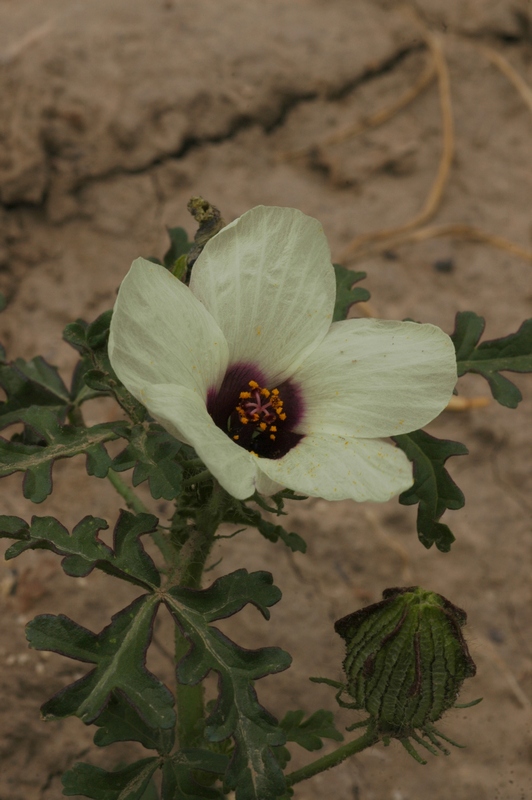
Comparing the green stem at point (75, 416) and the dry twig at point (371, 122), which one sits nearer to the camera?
the green stem at point (75, 416)

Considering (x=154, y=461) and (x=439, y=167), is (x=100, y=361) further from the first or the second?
(x=439, y=167)

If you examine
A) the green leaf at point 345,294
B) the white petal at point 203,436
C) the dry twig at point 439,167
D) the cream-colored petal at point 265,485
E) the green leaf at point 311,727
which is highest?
the white petal at point 203,436

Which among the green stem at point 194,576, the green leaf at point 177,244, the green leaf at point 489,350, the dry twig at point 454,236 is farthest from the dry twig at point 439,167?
the green stem at point 194,576

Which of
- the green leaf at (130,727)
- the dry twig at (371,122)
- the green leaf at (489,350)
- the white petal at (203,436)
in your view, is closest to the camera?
the white petal at (203,436)

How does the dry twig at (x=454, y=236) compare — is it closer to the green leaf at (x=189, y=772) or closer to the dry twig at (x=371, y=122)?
the dry twig at (x=371, y=122)

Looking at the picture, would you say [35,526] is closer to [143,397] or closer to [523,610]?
[143,397]

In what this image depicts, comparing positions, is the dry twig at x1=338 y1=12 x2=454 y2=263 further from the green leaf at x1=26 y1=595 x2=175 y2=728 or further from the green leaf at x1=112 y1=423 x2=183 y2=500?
the green leaf at x1=26 y1=595 x2=175 y2=728

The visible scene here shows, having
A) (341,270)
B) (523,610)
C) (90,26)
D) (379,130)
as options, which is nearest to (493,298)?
(379,130)
